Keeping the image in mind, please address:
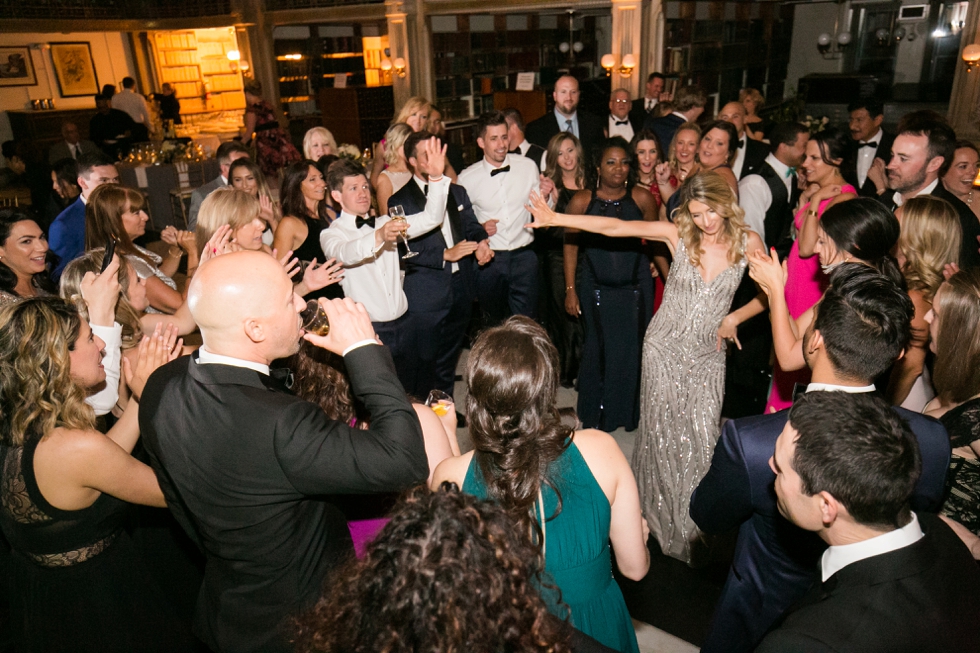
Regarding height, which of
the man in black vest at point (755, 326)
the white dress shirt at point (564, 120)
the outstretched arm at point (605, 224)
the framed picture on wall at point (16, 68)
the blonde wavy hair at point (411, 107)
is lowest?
the man in black vest at point (755, 326)

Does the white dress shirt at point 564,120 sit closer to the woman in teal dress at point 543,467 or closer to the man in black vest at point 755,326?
the man in black vest at point 755,326

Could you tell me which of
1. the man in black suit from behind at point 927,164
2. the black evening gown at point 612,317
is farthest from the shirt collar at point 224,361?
the man in black suit from behind at point 927,164

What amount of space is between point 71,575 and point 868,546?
1.93m

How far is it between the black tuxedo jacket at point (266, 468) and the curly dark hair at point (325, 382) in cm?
24

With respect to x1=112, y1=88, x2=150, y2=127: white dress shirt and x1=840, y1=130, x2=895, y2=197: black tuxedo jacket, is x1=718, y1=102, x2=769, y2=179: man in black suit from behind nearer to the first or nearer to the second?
x1=840, y1=130, x2=895, y2=197: black tuxedo jacket

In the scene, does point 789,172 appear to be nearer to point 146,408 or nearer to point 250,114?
point 146,408

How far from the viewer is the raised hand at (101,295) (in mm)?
2059

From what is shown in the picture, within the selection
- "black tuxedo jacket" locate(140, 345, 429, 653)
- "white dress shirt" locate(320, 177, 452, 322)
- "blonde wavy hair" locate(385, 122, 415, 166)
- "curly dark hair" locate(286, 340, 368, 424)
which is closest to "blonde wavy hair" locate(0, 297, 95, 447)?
"black tuxedo jacket" locate(140, 345, 429, 653)

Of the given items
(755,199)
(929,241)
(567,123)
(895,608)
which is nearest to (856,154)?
(755,199)

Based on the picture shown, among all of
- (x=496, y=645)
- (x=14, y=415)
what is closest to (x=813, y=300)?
(x=496, y=645)

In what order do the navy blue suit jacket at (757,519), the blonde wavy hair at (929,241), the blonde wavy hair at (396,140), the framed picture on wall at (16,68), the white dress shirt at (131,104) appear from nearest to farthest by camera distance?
1. the navy blue suit jacket at (757,519)
2. the blonde wavy hair at (929,241)
3. the blonde wavy hair at (396,140)
4. the white dress shirt at (131,104)
5. the framed picture on wall at (16,68)

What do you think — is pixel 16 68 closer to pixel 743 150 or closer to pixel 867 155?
pixel 743 150

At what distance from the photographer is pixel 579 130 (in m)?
5.71

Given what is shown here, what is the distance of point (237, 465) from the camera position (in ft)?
4.44
